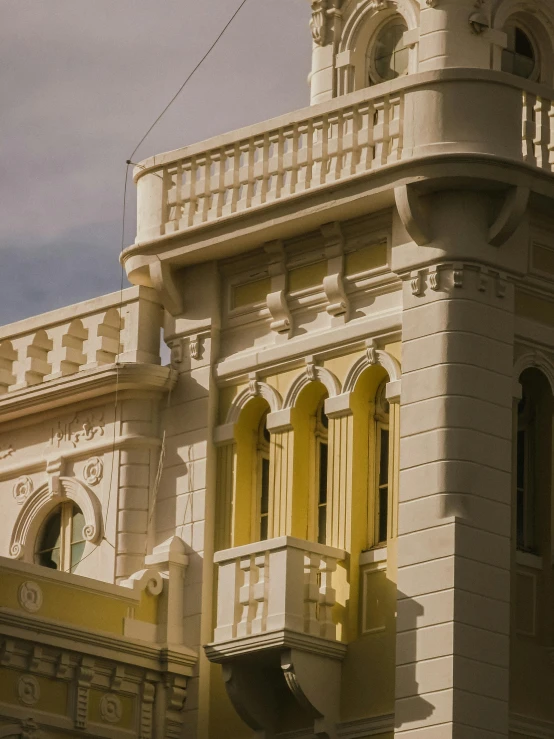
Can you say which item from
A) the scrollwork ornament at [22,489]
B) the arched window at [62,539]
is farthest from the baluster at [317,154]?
the scrollwork ornament at [22,489]

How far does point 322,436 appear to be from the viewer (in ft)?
97.6

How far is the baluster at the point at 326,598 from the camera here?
2828 cm

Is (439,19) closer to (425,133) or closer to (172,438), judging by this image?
(425,133)

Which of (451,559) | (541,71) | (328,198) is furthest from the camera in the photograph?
(541,71)

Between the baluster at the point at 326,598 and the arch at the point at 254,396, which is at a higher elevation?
the arch at the point at 254,396

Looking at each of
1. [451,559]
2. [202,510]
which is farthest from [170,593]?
[451,559]

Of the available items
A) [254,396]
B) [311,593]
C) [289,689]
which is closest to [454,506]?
[311,593]

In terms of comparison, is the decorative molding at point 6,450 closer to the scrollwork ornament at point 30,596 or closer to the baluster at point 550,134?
the scrollwork ornament at point 30,596

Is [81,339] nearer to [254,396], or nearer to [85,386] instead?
[85,386]

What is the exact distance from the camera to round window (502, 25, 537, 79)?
102 feet

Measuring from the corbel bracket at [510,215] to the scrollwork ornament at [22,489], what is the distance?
6.40 meters

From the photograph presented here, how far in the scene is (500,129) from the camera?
2847cm

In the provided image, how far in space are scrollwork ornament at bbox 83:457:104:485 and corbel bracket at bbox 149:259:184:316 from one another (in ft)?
6.02

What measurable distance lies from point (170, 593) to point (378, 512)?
8.05 feet
